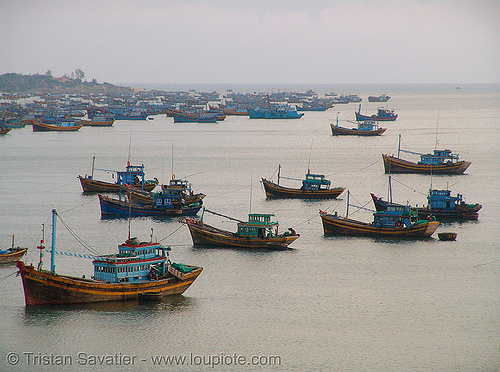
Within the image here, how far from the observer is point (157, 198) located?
192 feet

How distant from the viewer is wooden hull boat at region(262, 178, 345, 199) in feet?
217

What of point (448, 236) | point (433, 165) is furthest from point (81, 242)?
point (433, 165)

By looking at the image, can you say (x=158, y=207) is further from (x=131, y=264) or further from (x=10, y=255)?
(x=131, y=264)

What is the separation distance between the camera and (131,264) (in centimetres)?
3531

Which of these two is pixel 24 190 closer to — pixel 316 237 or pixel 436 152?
pixel 316 237

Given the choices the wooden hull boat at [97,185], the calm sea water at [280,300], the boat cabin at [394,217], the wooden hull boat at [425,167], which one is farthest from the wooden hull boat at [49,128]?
the boat cabin at [394,217]

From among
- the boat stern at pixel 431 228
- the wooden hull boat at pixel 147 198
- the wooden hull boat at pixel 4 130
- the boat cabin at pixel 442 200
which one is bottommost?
the wooden hull boat at pixel 4 130

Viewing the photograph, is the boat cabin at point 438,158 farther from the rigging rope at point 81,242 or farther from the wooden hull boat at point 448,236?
the rigging rope at point 81,242

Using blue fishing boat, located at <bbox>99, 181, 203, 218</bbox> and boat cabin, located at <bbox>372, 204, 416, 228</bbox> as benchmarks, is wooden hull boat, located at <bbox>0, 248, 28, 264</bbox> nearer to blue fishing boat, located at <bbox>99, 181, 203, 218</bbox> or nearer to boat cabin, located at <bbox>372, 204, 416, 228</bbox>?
blue fishing boat, located at <bbox>99, 181, 203, 218</bbox>

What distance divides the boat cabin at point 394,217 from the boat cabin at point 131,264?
64.1 ft

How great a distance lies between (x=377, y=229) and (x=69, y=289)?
79.5 feet

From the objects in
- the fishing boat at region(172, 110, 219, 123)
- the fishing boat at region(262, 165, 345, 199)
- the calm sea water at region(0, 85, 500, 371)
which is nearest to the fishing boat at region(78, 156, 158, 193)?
the calm sea water at region(0, 85, 500, 371)

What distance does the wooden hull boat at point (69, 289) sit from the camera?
111ft

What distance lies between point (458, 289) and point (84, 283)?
20.5 metres
